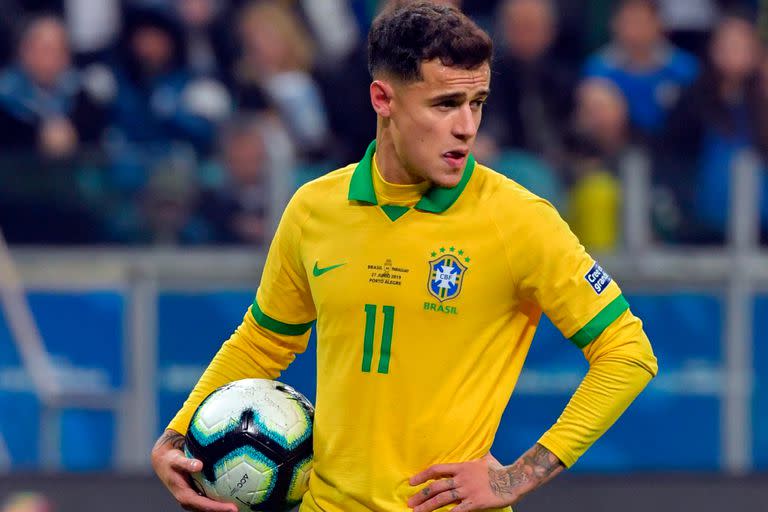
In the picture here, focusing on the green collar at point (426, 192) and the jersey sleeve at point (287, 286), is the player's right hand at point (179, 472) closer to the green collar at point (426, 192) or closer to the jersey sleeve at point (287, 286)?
the jersey sleeve at point (287, 286)

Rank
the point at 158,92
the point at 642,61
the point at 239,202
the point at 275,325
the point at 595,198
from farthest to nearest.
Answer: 1. the point at 642,61
2. the point at 158,92
3. the point at 239,202
4. the point at 595,198
5. the point at 275,325

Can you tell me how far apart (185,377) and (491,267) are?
4.25m

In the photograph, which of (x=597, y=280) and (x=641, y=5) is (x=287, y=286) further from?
(x=641, y=5)

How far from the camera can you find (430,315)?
11.2 feet

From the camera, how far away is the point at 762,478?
651 centimetres

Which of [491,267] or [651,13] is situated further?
[651,13]

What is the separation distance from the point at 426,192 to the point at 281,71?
6.13m

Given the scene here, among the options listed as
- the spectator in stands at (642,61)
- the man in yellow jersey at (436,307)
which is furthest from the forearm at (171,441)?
the spectator in stands at (642,61)

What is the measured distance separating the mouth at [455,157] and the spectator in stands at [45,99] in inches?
230

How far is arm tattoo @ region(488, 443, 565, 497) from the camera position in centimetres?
334

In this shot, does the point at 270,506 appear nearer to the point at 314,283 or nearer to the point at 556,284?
the point at 314,283

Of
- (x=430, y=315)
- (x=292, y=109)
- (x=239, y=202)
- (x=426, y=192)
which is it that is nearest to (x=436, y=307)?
(x=430, y=315)

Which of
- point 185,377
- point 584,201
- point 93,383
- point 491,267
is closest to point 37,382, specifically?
point 93,383

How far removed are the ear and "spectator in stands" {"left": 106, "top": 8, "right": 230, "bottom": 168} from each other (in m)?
5.50
